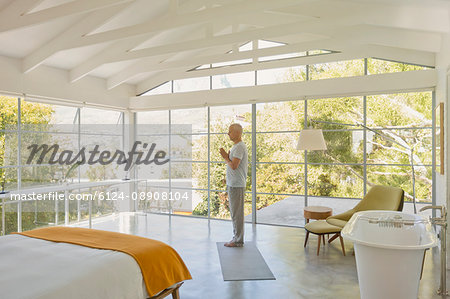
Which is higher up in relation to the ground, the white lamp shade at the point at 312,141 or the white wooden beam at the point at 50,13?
the white wooden beam at the point at 50,13

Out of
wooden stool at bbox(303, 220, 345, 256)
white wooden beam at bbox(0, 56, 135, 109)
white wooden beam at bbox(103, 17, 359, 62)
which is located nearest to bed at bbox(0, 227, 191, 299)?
wooden stool at bbox(303, 220, 345, 256)

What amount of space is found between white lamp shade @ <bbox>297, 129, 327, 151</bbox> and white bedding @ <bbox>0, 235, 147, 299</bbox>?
120 inches

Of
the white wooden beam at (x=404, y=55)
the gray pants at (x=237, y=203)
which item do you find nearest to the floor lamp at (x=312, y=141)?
the gray pants at (x=237, y=203)

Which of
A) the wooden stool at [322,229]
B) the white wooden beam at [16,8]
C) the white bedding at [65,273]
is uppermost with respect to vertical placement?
the white wooden beam at [16,8]

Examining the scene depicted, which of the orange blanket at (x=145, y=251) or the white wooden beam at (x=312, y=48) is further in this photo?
the white wooden beam at (x=312, y=48)

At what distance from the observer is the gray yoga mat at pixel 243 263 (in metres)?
3.42

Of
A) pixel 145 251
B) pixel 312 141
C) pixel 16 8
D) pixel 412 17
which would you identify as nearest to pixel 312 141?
pixel 312 141

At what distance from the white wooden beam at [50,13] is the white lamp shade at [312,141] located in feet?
9.29

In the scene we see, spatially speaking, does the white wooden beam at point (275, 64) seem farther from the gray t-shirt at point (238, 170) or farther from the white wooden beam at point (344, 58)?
the gray t-shirt at point (238, 170)

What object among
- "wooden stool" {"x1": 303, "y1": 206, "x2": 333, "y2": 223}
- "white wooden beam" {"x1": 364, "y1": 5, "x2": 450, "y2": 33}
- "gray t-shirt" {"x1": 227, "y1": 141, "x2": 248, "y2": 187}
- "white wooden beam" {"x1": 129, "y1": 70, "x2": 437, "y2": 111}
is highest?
"white wooden beam" {"x1": 364, "y1": 5, "x2": 450, "y2": 33}

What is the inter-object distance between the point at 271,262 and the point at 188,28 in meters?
3.80

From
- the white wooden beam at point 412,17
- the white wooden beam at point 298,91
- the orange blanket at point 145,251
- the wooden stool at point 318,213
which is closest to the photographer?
the orange blanket at point 145,251

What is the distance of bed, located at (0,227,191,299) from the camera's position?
1.85 metres

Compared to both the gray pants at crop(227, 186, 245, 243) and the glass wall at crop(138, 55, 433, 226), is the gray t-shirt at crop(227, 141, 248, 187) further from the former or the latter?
the glass wall at crop(138, 55, 433, 226)
